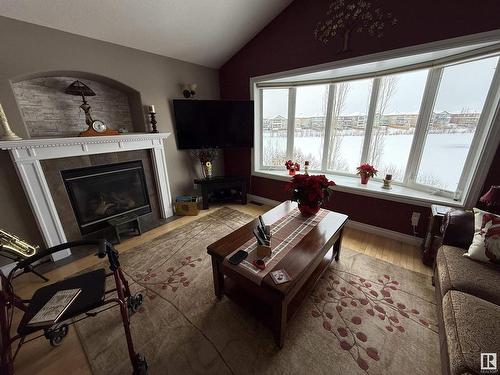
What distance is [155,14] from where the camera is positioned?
2129mm

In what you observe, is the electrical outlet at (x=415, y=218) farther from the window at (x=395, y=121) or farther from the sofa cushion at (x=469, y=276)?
the sofa cushion at (x=469, y=276)

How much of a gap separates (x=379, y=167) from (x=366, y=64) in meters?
1.38

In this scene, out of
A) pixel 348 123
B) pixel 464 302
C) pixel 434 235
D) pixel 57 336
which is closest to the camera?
pixel 464 302

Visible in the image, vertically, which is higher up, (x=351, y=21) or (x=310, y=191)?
(x=351, y=21)

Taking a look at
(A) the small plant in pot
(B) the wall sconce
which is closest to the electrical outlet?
(A) the small plant in pot

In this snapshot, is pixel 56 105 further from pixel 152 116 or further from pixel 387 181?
pixel 387 181

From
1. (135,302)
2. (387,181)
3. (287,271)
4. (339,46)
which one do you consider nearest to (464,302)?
(287,271)

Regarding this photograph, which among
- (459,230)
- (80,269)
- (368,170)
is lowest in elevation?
(80,269)

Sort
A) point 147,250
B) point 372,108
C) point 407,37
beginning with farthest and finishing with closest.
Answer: point 372,108 < point 147,250 < point 407,37

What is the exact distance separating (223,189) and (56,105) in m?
2.44

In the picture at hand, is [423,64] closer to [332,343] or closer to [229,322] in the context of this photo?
[332,343]

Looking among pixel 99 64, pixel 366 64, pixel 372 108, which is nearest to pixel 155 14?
pixel 99 64

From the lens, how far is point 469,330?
3.12 ft

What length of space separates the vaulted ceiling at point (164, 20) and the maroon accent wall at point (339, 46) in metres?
0.26
